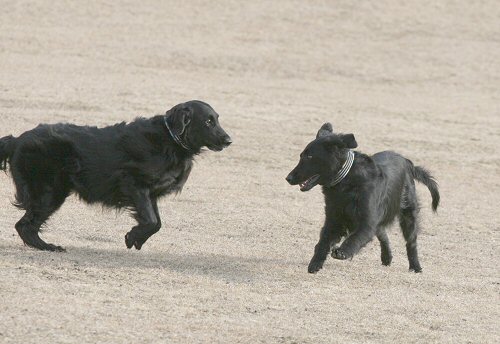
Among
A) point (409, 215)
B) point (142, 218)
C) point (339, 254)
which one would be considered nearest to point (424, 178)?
point (409, 215)

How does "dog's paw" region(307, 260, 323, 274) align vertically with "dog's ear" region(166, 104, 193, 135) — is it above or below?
below

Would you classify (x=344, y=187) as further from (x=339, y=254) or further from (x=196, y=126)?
(x=196, y=126)

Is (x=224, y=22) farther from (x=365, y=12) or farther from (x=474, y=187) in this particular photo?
(x=474, y=187)

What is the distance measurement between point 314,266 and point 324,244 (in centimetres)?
22

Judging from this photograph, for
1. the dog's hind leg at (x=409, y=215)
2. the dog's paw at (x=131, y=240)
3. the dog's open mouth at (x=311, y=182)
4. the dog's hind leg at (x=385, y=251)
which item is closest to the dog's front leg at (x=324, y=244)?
the dog's open mouth at (x=311, y=182)

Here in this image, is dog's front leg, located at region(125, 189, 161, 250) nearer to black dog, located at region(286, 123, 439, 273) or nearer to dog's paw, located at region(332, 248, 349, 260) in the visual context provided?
black dog, located at region(286, 123, 439, 273)

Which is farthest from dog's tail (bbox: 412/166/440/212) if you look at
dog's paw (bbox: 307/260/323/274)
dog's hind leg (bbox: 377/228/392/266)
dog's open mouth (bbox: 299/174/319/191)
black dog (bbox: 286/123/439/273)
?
dog's paw (bbox: 307/260/323/274)

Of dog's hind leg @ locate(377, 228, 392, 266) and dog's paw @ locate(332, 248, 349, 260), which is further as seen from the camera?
dog's hind leg @ locate(377, 228, 392, 266)

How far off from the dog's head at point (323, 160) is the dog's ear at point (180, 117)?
103 centimetres

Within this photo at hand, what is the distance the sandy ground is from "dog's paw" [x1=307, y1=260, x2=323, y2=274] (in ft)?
0.22

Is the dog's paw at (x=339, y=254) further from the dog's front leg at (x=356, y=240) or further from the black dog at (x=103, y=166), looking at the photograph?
the black dog at (x=103, y=166)

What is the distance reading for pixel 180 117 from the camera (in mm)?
9375

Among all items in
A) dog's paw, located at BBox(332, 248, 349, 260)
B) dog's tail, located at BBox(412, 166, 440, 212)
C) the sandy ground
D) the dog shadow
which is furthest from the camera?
dog's tail, located at BBox(412, 166, 440, 212)

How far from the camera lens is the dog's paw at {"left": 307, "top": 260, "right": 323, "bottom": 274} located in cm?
941
